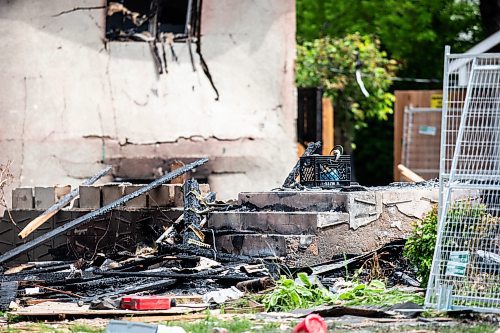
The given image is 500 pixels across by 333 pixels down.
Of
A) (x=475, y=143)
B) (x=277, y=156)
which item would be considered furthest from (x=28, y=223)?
(x=475, y=143)

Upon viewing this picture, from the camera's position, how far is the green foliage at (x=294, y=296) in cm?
1082

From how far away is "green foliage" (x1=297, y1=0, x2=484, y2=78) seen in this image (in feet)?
116

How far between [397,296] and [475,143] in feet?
5.24

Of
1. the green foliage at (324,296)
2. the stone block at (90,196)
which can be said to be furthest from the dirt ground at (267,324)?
the stone block at (90,196)

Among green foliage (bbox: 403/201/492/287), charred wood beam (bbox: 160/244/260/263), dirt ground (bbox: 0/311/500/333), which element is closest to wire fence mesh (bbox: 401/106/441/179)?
charred wood beam (bbox: 160/244/260/263)

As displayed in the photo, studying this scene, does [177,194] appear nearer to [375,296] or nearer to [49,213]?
[49,213]

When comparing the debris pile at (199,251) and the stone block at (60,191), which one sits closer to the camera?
the debris pile at (199,251)

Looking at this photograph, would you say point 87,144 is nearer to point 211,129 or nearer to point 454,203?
point 211,129

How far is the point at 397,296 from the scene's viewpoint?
35.6ft

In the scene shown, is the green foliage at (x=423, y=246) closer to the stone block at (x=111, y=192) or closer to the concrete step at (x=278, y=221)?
the concrete step at (x=278, y=221)

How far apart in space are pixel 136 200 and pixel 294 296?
4.31 metres

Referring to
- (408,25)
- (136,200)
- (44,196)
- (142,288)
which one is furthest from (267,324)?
(408,25)

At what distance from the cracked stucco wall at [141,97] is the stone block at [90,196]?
132 inches

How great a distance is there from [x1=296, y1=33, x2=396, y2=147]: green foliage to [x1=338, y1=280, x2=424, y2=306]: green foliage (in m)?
16.2
